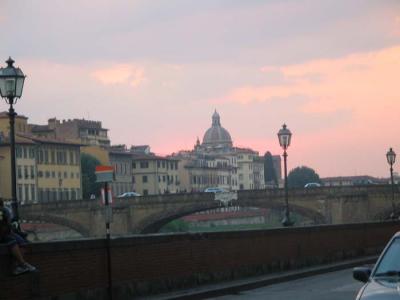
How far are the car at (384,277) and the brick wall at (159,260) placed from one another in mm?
7197

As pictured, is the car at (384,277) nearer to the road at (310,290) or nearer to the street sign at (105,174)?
the road at (310,290)

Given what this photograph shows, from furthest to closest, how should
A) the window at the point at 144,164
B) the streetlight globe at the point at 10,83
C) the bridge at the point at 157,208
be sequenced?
the window at the point at 144,164 < the bridge at the point at 157,208 < the streetlight globe at the point at 10,83

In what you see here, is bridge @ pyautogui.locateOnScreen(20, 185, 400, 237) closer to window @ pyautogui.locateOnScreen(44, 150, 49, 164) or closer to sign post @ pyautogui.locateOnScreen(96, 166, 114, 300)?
window @ pyautogui.locateOnScreen(44, 150, 49, 164)

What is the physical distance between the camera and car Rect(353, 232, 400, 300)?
32.0 ft

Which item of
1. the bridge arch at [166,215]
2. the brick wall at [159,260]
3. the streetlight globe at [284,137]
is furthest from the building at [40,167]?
the brick wall at [159,260]

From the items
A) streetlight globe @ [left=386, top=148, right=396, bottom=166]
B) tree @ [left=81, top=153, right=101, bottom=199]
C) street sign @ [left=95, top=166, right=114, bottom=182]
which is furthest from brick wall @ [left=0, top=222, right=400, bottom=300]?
tree @ [left=81, top=153, right=101, bottom=199]

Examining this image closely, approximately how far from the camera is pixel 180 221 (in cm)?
15200

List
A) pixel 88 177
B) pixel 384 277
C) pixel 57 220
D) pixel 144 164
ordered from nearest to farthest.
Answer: pixel 384 277
pixel 57 220
pixel 88 177
pixel 144 164

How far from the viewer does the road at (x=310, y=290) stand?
20578 millimetres

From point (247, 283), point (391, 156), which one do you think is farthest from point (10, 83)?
point (391, 156)

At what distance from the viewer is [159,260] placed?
20.9 m

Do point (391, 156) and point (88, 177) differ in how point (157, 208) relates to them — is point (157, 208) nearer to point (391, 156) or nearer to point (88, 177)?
point (391, 156)

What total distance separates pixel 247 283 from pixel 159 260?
11.6ft

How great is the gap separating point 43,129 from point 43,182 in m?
31.2
